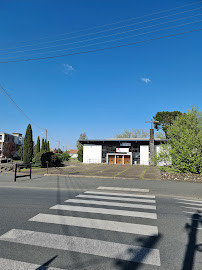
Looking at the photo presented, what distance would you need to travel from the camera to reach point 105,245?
12.3 ft

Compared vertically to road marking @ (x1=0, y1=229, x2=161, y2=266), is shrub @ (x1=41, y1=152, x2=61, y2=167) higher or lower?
higher

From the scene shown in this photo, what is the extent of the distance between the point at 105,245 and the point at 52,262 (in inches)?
43.7

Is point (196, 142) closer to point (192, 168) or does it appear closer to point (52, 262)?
point (192, 168)

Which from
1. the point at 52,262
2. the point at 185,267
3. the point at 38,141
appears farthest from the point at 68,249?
the point at 38,141

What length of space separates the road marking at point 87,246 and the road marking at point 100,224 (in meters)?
0.72

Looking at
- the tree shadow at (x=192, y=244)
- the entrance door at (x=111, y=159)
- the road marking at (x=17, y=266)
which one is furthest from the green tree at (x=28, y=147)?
the road marking at (x=17, y=266)

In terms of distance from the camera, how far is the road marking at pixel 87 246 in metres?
3.37

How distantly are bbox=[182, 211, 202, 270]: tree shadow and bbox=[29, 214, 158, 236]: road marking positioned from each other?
778 mm

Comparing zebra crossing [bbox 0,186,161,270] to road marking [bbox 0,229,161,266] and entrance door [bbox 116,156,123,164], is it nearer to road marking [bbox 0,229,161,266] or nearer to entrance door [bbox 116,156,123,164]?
road marking [bbox 0,229,161,266]

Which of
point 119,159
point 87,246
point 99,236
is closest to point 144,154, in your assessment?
point 119,159

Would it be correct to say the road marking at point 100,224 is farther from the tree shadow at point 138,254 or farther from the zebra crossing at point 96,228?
the tree shadow at point 138,254

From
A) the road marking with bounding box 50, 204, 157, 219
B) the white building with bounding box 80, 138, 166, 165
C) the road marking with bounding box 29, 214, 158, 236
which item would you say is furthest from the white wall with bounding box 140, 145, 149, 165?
the road marking with bounding box 29, 214, 158, 236

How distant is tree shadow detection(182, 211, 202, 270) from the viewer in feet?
10.5

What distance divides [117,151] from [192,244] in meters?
38.8
